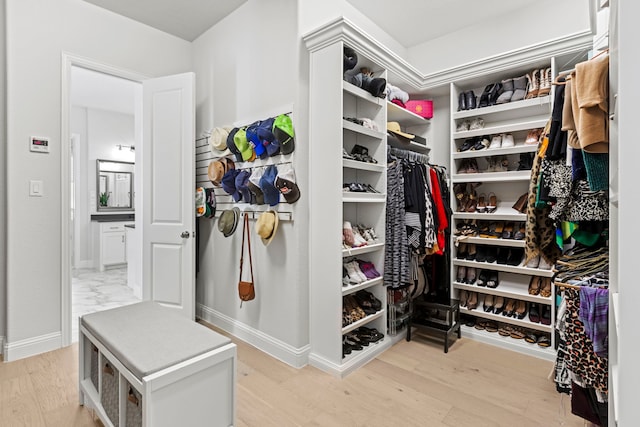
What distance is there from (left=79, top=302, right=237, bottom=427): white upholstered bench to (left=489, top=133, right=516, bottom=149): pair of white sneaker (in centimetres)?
259

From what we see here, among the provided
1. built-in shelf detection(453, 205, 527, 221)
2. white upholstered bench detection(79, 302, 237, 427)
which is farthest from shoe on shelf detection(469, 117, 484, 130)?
white upholstered bench detection(79, 302, 237, 427)

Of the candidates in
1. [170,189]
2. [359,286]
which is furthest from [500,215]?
[170,189]

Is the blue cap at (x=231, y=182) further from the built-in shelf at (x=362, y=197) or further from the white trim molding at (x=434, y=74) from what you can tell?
the white trim molding at (x=434, y=74)

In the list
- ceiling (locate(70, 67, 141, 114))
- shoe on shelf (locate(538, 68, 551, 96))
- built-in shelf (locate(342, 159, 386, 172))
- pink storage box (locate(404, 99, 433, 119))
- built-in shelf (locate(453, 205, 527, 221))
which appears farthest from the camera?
ceiling (locate(70, 67, 141, 114))

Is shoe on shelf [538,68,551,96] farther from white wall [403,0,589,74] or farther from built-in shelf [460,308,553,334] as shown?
built-in shelf [460,308,553,334]

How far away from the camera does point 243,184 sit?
2682 millimetres

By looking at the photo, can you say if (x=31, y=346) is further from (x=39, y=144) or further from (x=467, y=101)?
(x=467, y=101)

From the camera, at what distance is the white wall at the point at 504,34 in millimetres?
2605

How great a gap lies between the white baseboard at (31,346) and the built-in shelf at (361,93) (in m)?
2.90

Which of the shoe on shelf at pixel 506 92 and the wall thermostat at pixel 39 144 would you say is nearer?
the wall thermostat at pixel 39 144

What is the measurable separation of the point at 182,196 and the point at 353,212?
5.02 feet

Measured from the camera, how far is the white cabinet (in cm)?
552

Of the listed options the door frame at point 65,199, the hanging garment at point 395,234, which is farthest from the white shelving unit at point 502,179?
the door frame at point 65,199

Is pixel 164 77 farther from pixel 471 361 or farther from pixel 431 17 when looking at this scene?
pixel 471 361
